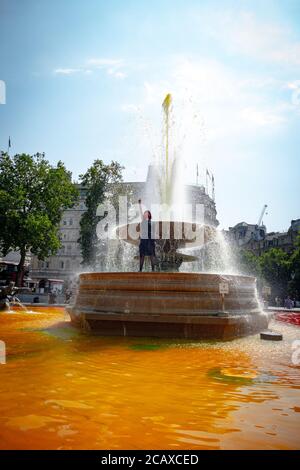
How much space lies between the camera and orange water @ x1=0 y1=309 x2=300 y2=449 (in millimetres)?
2195

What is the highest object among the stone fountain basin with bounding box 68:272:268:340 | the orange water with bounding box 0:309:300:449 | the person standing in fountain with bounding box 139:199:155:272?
the person standing in fountain with bounding box 139:199:155:272

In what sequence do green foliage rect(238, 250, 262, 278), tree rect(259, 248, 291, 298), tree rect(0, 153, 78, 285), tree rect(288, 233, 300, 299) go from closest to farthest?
tree rect(0, 153, 78, 285)
tree rect(288, 233, 300, 299)
tree rect(259, 248, 291, 298)
green foliage rect(238, 250, 262, 278)

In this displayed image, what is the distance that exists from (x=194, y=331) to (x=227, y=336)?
2.22 ft

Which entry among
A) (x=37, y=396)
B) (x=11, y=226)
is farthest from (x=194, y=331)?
(x=11, y=226)

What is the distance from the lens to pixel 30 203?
3434cm

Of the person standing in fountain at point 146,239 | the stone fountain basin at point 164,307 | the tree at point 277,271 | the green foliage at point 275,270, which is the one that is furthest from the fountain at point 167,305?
the tree at point 277,271

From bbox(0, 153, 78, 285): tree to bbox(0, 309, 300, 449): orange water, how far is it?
28.5 m

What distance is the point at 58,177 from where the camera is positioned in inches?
1400

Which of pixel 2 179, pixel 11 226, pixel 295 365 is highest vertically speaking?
pixel 2 179

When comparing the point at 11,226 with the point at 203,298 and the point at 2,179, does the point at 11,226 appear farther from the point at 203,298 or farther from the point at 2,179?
the point at 203,298

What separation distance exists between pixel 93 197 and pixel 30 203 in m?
6.17

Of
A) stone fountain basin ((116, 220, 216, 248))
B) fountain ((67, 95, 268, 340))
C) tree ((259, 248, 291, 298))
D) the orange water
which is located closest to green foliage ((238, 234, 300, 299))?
tree ((259, 248, 291, 298))

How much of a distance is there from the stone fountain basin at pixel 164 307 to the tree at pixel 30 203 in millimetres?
26333

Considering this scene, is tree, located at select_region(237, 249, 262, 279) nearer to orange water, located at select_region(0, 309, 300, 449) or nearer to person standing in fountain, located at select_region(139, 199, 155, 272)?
person standing in fountain, located at select_region(139, 199, 155, 272)
